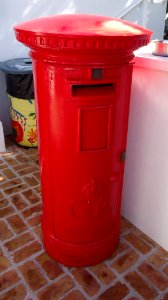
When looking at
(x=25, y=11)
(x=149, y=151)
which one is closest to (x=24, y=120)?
(x=25, y=11)

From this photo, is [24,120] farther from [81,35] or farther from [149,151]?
[81,35]

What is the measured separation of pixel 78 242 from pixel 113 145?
67 cm

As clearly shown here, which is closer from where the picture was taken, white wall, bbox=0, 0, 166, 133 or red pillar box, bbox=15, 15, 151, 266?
red pillar box, bbox=15, 15, 151, 266

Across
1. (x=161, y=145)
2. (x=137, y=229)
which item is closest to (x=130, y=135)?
(x=161, y=145)

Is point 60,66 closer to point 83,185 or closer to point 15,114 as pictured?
point 83,185

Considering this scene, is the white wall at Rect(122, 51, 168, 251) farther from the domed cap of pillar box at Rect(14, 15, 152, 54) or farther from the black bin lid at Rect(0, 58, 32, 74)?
the black bin lid at Rect(0, 58, 32, 74)

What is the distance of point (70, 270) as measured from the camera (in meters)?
1.73

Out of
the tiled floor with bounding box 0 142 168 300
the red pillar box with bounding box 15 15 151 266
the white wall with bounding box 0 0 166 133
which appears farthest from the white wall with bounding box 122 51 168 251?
the white wall with bounding box 0 0 166 133

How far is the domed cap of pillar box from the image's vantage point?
1113mm

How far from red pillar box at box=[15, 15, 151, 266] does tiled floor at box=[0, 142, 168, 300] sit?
0.35 feet

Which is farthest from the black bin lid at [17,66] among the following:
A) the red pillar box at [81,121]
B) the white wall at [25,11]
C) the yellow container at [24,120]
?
the red pillar box at [81,121]

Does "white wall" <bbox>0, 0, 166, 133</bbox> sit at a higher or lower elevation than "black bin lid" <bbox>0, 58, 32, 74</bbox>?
higher

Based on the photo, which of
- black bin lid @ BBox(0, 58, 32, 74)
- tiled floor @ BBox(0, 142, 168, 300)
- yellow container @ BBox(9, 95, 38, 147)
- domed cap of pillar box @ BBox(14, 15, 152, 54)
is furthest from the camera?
yellow container @ BBox(9, 95, 38, 147)

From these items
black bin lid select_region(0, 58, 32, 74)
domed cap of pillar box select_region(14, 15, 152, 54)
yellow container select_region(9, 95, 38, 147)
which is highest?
domed cap of pillar box select_region(14, 15, 152, 54)
